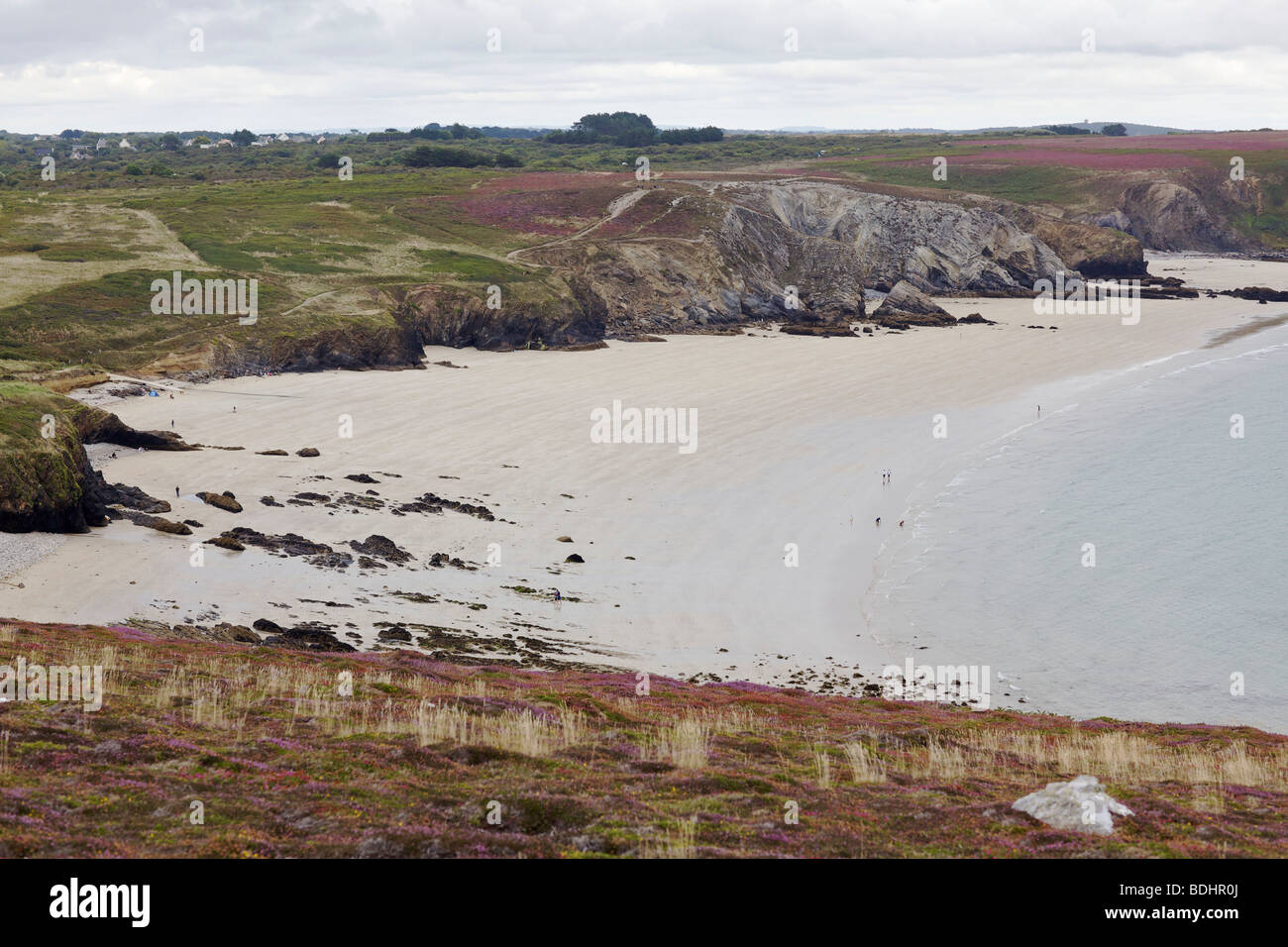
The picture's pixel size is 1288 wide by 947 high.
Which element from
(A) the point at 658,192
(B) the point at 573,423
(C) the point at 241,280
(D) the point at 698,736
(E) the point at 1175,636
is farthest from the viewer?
(A) the point at 658,192

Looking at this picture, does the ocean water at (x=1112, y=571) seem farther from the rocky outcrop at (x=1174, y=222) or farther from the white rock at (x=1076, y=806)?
the rocky outcrop at (x=1174, y=222)

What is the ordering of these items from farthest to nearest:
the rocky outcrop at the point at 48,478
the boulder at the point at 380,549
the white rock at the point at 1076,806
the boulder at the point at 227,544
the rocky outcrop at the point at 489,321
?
1. the rocky outcrop at the point at 489,321
2. the boulder at the point at 380,549
3. the boulder at the point at 227,544
4. the rocky outcrop at the point at 48,478
5. the white rock at the point at 1076,806

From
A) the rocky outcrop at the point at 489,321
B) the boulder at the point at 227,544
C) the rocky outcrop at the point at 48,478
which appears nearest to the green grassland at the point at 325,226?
the rocky outcrop at the point at 489,321

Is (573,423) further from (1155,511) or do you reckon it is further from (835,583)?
(1155,511)

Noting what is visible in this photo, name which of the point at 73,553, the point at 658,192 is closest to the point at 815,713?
the point at 73,553

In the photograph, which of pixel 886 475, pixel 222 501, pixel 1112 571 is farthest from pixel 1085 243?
pixel 222 501

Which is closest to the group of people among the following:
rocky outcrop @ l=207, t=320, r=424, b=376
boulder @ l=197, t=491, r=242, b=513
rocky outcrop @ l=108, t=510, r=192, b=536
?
boulder @ l=197, t=491, r=242, b=513
